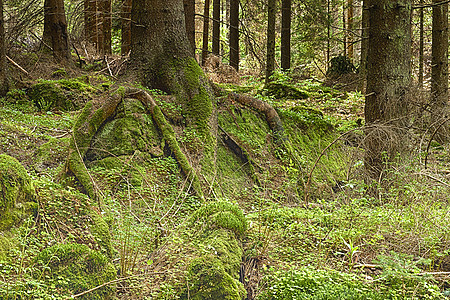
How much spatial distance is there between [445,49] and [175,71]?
Answer: 807 cm

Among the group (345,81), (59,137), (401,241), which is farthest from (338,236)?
(345,81)

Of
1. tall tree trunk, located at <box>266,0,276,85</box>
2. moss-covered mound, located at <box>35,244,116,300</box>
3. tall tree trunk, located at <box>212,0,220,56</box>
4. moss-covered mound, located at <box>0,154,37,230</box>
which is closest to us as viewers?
moss-covered mound, located at <box>35,244,116,300</box>

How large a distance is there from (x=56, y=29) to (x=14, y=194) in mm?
9350

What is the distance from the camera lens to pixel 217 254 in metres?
3.79

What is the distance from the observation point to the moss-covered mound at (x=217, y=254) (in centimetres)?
338

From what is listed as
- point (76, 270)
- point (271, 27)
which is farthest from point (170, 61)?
point (271, 27)

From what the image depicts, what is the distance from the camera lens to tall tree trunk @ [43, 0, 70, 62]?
1126cm

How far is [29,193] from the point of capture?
362cm

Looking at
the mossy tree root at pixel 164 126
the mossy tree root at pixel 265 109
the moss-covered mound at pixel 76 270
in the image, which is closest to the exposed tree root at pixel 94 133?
the mossy tree root at pixel 164 126

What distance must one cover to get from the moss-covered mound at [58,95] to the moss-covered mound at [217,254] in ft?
18.1

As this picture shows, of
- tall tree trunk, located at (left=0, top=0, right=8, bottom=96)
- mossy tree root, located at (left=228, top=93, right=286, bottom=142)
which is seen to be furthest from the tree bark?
tall tree trunk, located at (left=0, top=0, right=8, bottom=96)

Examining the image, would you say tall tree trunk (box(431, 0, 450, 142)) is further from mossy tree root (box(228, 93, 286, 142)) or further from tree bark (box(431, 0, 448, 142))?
mossy tree root (box(228, 93, 286, 142))

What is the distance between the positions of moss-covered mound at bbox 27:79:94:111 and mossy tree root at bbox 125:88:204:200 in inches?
120

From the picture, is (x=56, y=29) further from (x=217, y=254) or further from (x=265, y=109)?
(x=217, y=254)
